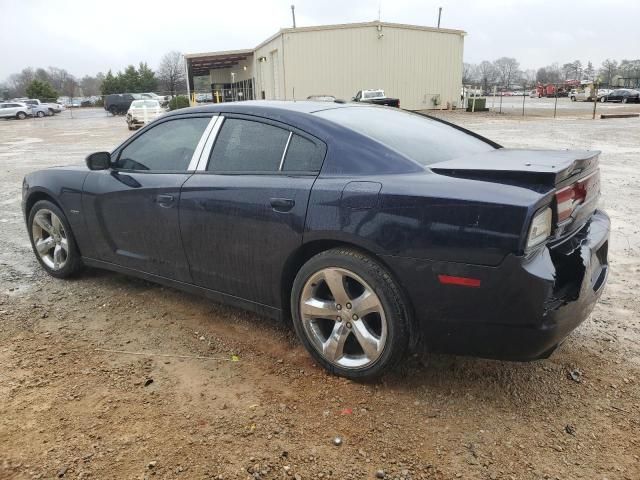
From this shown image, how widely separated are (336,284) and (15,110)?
52.5 metres

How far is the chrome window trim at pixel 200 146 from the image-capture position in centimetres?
347

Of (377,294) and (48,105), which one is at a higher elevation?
(48,105)

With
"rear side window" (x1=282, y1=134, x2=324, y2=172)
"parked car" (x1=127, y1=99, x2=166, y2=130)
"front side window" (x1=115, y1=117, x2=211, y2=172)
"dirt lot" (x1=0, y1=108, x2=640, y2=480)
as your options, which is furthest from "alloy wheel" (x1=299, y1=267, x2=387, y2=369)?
"parked car" (x1=127, y1=99, x2=166, y2=130)

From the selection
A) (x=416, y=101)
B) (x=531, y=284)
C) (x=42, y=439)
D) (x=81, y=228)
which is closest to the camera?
(x=531, y=284)

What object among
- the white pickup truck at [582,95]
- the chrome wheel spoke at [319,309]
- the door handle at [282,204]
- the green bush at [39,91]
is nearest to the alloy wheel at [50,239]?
the door handle at [282,204]

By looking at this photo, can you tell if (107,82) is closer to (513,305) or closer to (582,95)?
(582,95)

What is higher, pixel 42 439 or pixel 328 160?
pixel 328 160

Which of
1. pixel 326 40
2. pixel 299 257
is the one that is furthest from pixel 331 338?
pixel 326 40

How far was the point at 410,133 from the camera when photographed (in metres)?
3.29

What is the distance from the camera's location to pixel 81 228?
420 centimetres

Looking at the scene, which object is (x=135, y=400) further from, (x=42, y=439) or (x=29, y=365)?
(x=29, y=365)

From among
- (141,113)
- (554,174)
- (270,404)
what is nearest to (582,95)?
(141,113)

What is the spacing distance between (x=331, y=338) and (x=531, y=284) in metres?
1.09

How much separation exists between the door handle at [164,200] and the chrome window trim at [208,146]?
0.26m
